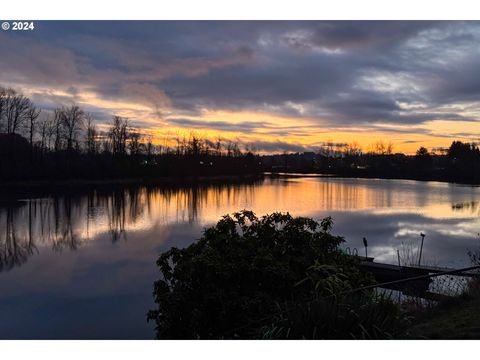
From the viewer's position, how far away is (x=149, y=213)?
3241 centimetres

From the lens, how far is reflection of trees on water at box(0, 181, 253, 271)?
64.5ft

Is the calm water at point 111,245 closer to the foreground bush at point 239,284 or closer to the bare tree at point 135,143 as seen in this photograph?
the foreground bush at point 239,284

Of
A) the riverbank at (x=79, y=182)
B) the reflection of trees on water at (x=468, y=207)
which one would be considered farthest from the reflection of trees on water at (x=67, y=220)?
the reflection of trees on water at (x=468, y=207)

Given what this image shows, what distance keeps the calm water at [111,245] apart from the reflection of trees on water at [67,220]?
6 cm

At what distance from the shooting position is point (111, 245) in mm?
19969

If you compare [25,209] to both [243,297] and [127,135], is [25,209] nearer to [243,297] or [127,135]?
[243,297]

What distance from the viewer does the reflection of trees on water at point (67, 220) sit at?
64.5ft

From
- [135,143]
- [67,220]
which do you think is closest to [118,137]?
[135,143]

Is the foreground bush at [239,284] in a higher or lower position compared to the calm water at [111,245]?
higher

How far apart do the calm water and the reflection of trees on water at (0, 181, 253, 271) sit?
62mm

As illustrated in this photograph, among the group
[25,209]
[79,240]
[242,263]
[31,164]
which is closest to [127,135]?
[31,164]

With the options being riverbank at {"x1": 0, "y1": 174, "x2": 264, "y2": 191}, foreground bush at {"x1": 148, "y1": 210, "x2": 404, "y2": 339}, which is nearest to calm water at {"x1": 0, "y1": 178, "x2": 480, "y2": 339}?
foreground bush at {"x1": 148, "y1": 210, "x2": 404, "y2": 339}

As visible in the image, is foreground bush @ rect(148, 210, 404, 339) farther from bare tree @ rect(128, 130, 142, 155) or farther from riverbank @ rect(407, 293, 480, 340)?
bare tree @ rect(128, 130, 142, 155)

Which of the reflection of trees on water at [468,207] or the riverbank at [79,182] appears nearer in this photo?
the reflection of trees on water at [468,207]
